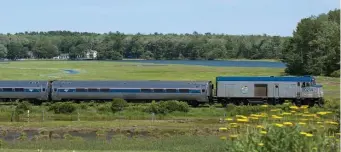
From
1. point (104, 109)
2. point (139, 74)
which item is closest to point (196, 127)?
point (104, 109)

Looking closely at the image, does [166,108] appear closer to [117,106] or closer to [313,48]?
[117,106]

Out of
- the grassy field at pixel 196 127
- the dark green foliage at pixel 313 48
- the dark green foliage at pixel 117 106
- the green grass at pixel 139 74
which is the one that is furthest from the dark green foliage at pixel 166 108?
the dark green foliage at pixel 313 48

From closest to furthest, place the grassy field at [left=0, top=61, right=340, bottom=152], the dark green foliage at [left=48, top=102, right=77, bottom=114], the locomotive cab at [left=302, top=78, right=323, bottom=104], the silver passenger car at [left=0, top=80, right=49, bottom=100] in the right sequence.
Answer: the grassy field at [left=0, top=61, right=340, bottom=152] < the dark green foliage at [left=48, top=102, right=77, bottom=114] < the locomotive cab at [left=302, top=78, right=323, bottom=104] < the silver passenger car at [left=0, top=80, right=49, bottom=100]

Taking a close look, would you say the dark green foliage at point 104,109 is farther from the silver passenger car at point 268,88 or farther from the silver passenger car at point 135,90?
the silver passenger car at point 268,88

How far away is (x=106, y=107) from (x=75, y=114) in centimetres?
315

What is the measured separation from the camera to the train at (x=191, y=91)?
50.4m

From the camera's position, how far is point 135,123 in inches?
1433

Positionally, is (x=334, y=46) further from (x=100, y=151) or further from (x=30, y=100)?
(x=100, y=151)

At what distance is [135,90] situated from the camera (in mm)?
51969

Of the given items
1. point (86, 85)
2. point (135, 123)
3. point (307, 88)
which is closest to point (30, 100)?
point (86, 85)

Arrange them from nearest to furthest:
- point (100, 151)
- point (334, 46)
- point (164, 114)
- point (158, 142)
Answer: point (100, 151)
point (158, 142)
point (164, 114)
point (334, 46)

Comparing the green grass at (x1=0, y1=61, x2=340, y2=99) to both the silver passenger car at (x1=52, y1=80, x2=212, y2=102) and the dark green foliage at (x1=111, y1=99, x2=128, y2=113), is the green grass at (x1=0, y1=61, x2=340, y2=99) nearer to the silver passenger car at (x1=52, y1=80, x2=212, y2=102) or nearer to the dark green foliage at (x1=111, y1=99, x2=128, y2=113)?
the silver passenger car at (x1=52, y1=80, x2=212, y2=102)

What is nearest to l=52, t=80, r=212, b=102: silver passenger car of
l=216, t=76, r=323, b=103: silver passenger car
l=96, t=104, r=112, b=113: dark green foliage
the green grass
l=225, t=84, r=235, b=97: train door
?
l=225, t=84, r=235, b=97: train door

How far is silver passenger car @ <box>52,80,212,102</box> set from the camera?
51.1m
